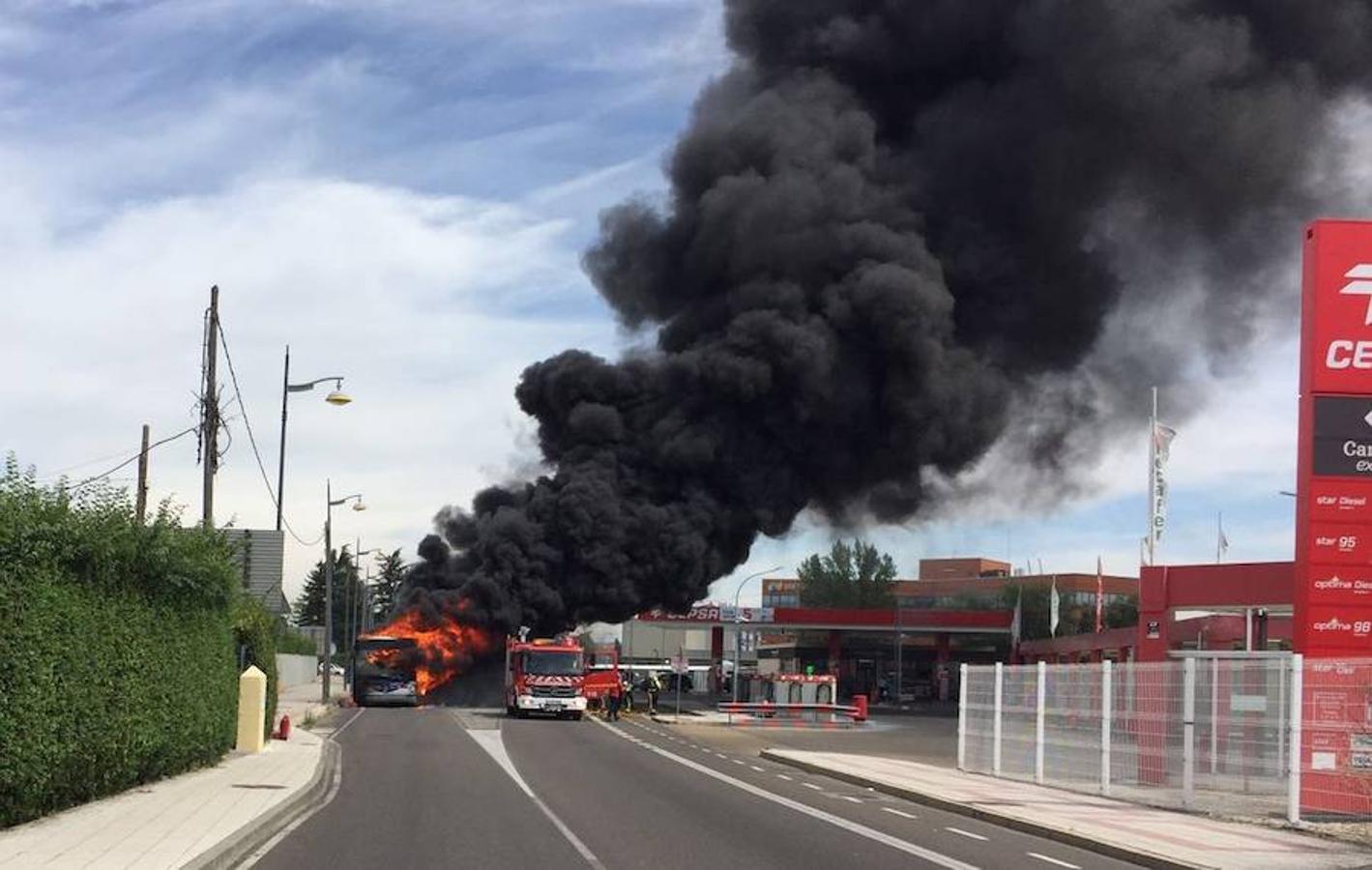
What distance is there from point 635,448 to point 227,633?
2745 centimetres

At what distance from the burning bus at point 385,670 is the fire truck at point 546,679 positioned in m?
6.41

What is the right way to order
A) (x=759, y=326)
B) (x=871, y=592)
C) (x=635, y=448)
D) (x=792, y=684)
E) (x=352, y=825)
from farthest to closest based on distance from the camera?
(x=871, y=592), (x=792, y=684), (x=635, y=448), (x=759, y=326), (x=352, y=825)

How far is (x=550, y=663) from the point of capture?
147ft

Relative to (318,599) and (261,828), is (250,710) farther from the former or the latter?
(318,599)

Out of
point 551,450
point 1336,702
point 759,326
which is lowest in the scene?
point 1336,702

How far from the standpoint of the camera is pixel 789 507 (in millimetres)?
49500

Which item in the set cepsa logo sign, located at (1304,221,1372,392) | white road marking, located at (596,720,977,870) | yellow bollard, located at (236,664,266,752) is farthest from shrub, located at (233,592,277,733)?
cepsa logo sign, located at (1304,221,1372,392)

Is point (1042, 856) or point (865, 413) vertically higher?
point (865, 413)

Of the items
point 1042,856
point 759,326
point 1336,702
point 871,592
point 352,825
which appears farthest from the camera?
point 871,592

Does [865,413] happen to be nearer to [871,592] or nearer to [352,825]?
[352,825]

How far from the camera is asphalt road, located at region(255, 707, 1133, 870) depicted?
12969mm

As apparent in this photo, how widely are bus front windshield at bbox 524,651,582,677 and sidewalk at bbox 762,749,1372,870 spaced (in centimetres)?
1976

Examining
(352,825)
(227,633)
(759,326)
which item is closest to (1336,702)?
(352,825)

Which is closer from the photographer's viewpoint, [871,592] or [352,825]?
[352,825]
